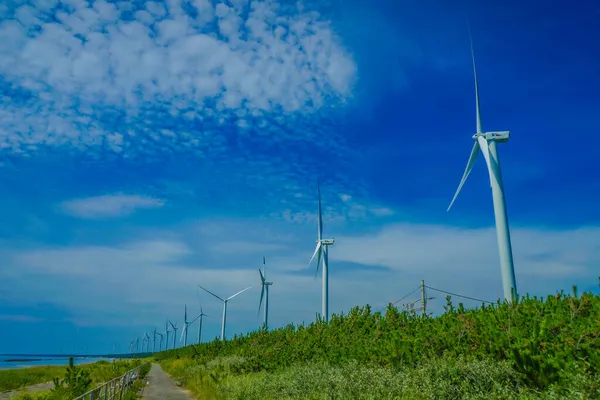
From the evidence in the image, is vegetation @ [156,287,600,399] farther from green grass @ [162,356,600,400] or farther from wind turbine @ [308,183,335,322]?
wind turbine @ [308,183,335,322]

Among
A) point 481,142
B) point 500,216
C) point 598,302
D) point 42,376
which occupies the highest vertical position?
point 481,142

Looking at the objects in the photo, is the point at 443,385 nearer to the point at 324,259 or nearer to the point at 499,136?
the point at 499,136

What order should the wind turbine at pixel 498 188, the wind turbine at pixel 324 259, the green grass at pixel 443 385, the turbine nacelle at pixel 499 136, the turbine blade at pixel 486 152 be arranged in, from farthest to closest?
the wind turbine at pixel 324 259 < the turbine nacelle at pixel 499 136 < the turbine blade at pixel 486 152 < the wind turbine at pixel 498 188 < the green grass at pixel 443 385

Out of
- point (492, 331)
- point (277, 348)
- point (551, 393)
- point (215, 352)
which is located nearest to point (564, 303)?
point (492, 331)

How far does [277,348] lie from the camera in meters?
36.3

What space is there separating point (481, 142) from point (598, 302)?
16.3m

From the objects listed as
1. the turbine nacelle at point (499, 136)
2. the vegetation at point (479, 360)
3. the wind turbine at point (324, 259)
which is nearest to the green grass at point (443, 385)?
the vegetation at point (479, 360)

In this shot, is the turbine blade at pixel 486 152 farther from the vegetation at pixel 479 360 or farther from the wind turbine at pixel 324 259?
the wind turbine at pixel 324 259

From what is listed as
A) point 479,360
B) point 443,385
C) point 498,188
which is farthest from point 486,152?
point 443,385

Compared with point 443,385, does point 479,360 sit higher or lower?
higher

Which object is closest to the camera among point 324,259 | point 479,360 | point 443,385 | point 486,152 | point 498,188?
point 443,385

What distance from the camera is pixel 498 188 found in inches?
982

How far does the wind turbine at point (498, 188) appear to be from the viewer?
2211 centimetres

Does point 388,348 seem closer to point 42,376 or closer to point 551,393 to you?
point 551,393
